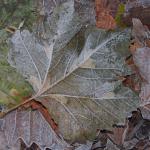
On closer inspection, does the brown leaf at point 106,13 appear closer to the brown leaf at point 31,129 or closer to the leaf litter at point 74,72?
the leaf litter at point 74,72

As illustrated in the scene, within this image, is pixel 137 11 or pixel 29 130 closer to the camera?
pixel 29 130

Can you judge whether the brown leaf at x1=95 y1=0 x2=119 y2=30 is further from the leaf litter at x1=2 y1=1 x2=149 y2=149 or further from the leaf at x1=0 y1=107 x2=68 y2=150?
the leaf at x1=0 y1=107 x2=68 y2=150


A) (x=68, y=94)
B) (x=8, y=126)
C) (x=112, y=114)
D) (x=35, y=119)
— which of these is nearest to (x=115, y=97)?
(x=112, y=114)

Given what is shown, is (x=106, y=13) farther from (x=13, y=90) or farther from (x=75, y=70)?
(x=13, y=90)

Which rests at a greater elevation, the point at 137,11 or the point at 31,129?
the point at 137,11

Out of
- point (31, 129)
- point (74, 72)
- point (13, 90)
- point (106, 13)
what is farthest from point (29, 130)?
point (106, 13)

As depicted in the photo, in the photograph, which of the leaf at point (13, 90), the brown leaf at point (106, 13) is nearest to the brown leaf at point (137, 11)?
the brown leaf at point (106, 13)
